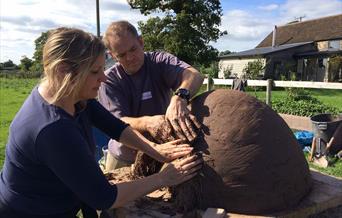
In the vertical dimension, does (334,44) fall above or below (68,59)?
above

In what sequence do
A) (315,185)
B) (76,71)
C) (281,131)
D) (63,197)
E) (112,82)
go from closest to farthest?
(76,71) < (63,197) < (281,131) < (315,185) < (112,82)

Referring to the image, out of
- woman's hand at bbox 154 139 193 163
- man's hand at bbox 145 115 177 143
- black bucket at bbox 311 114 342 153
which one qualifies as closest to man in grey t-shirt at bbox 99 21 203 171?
man's hand at bbox 145 115 177 143

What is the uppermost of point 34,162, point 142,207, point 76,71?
point 76,71

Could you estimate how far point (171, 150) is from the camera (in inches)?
110

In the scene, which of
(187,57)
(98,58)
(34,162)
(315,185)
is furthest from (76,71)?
(187,57)

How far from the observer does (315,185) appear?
2996mm

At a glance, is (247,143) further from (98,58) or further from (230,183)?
(98,58)

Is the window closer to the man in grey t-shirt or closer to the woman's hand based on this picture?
Result: the man in grey t-shirt

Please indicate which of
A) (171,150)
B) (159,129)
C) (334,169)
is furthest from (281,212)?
(334,169)

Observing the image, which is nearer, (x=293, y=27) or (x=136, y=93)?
(x=136, y=93)

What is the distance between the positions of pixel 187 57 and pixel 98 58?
79.8 ft

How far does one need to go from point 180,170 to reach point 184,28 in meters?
24.2

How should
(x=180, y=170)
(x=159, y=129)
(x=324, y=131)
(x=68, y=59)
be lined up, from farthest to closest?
(x=324, y=131), (x=159, y=129), (x=180, y=170), (x=68, y=59)

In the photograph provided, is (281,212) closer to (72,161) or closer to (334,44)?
(72,161)
